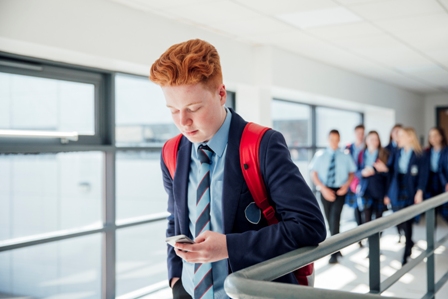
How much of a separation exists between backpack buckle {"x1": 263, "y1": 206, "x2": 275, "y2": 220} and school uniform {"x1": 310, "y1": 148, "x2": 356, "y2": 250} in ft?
14.8

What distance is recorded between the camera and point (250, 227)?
1.33 meters

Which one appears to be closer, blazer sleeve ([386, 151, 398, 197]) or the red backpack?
the red backpack

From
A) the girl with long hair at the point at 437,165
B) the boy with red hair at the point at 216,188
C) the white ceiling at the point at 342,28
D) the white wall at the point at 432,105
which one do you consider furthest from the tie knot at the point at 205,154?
the white wall at the point at 432,105

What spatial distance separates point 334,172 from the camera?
572 cm

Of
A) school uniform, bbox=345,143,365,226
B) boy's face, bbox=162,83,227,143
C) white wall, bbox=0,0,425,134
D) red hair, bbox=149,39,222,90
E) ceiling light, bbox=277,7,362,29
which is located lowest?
school uniform, bbox=345,143,365,226

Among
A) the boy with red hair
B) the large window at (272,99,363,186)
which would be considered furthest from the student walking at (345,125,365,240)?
the boy with red hair

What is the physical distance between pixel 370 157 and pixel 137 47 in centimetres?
352

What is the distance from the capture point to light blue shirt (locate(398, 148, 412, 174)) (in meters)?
5.80

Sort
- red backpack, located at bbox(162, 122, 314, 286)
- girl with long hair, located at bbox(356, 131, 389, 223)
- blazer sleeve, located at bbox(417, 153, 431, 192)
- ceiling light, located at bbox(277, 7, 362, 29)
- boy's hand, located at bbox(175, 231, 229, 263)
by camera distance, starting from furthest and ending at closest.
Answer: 1. girl with long hair, located at bbox(356, 131, 389, 223)
2. blazer sleeve, located at bbox(417, 153, 431, 192)
3. ceiling light, located at bbox(277, 7, 362, 29)
4. red backpack, located at bbox(162, 122, 314, 286)
5. boy's hand, located at bbox(175, 231, 229, 263)

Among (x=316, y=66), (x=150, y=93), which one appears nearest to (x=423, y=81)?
(x=316, y=66)

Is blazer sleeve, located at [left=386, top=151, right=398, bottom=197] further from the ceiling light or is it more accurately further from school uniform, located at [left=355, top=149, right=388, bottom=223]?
the ceiling light

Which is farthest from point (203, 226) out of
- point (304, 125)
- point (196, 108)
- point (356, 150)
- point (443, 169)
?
point (304, 125)

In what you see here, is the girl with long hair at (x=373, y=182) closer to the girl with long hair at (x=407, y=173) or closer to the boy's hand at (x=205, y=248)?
the girl with long hair at (x=407, y=173)

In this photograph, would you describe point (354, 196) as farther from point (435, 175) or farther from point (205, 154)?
point (205, 154)
